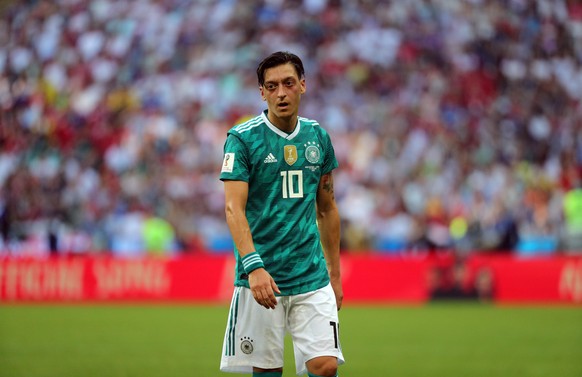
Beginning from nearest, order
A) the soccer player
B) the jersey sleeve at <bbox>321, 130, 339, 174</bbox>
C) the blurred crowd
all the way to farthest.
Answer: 1. the soccer player
2. the jersey sleeve at <bbox>321, 130, 339, 174</bbox>
3. the blurred crowd

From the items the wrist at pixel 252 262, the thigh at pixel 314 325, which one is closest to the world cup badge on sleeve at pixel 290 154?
the wrist at pixel 252 262

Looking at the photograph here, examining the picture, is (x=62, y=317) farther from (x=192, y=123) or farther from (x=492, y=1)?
(x=492, y=1)

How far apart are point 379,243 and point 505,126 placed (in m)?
5.26

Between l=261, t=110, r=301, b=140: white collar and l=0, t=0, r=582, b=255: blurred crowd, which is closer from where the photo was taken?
l=261, t=110, r=301, b=140: white collar

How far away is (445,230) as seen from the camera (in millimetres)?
20719

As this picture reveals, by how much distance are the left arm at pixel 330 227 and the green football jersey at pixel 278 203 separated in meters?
0.31

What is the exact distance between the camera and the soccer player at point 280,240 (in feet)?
17.9

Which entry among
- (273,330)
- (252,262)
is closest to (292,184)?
(252,262)

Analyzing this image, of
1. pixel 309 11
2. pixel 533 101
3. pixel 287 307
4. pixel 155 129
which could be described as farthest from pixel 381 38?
pixel 287 307

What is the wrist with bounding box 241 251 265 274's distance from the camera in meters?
5.11

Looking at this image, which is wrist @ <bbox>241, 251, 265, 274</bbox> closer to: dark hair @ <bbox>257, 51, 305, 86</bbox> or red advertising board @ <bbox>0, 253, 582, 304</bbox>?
dark hair @ <bbox>257, 51, 305, 86</bbox>

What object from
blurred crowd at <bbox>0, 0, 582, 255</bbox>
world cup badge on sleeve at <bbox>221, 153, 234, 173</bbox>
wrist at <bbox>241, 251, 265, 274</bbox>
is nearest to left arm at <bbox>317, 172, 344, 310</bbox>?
world cup badge on sleeve at <bbox>221, 153, 234, 173</bbox>

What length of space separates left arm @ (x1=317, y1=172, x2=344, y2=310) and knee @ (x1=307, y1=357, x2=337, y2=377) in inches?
20.6

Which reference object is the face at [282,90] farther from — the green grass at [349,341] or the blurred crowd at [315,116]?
the blurred crowd at [315,116]
